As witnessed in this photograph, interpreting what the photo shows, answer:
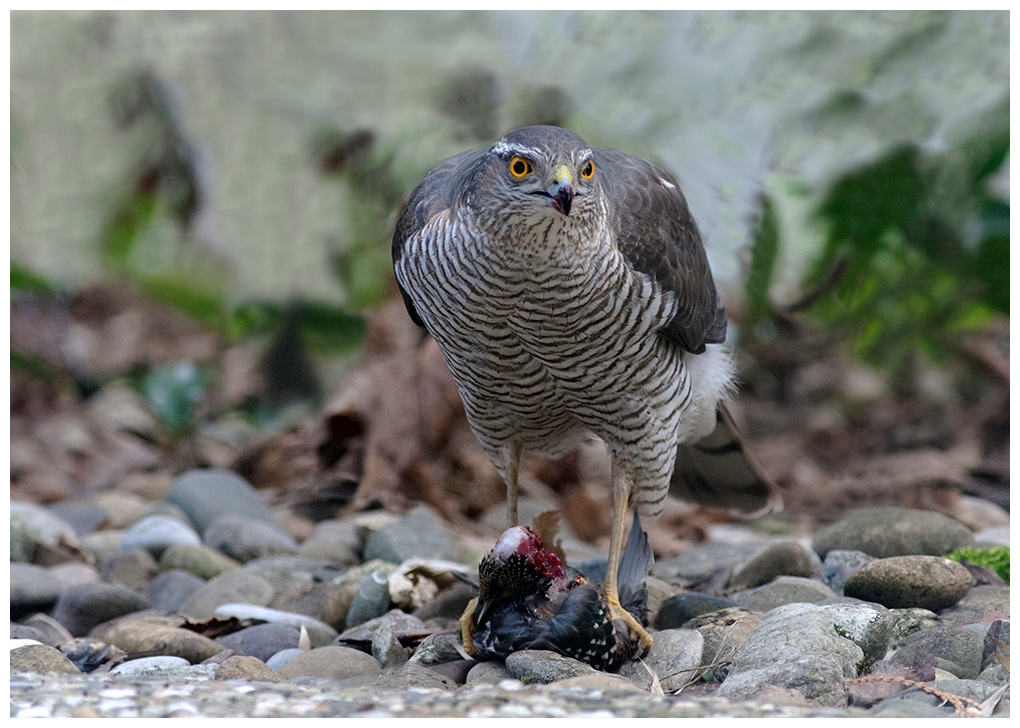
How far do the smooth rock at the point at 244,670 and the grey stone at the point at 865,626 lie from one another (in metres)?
1.63

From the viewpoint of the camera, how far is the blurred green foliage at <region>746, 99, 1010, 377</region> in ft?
21.9

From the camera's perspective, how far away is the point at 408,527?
4.74 meters

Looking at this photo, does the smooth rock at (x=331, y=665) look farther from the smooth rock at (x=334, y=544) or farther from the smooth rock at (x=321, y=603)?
the smooth rock at (x=334, y=544)

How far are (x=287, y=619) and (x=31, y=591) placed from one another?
105cm

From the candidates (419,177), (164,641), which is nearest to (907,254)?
(419,177)

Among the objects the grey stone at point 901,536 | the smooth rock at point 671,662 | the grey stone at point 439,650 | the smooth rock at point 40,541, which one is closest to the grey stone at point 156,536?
the smooth rock at point 40,541

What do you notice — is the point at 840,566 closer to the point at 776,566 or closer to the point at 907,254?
the point at 776,566

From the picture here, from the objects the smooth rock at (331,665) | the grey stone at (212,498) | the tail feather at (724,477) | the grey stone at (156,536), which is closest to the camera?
the smooth rock at (331,665)

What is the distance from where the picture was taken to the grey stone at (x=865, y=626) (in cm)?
302

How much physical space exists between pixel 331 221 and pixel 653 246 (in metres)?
4.17

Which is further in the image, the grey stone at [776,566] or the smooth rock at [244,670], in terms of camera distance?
the grey stone at [776,566]

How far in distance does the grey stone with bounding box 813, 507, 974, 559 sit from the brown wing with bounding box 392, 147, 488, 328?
2.02m

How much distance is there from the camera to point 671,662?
313cm

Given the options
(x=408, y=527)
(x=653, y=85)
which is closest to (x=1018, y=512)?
(x=408, y=527)
